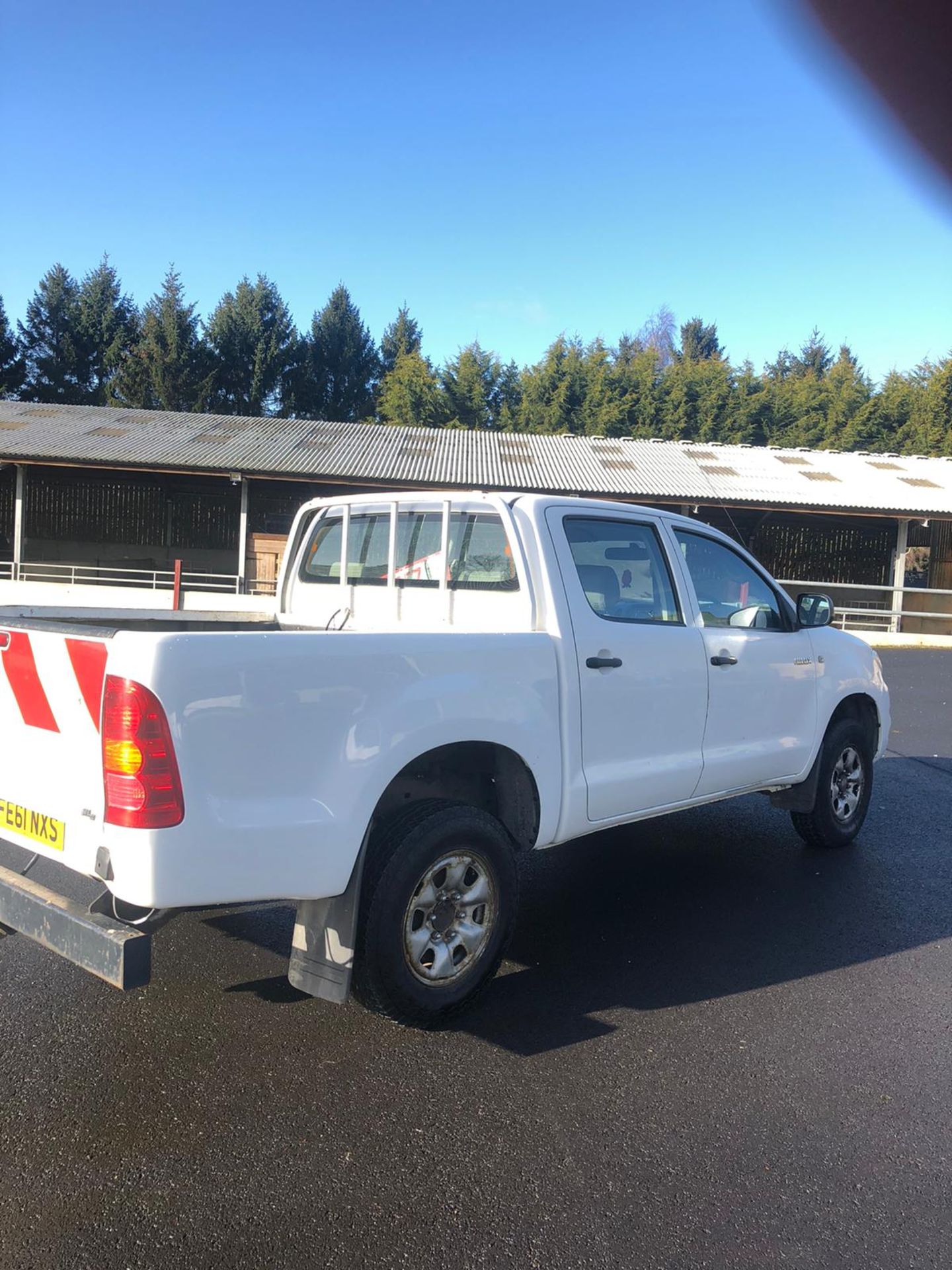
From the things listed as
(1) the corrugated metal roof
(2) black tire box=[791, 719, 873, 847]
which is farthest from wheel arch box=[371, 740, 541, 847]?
(1) the corrugated metal roof

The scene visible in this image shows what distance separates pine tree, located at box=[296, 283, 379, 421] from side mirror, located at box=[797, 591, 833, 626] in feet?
184

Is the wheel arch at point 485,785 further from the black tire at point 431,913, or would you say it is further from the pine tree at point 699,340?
the pine tree at point 699,340

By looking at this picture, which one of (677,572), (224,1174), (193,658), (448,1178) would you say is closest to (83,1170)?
(224,1174)

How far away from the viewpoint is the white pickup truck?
2787 millimetres

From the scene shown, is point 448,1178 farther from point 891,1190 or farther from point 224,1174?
point 891,1190

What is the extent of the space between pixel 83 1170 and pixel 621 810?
7.89 ft

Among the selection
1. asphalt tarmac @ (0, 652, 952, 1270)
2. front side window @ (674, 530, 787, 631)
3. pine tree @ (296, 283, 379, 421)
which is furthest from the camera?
pine tree @ (296, 283, 379, 421)

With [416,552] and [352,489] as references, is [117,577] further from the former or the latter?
[416,552]

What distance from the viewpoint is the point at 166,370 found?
2092 inches

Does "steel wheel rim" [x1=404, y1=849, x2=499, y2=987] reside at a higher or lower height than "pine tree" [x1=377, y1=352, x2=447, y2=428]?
lower

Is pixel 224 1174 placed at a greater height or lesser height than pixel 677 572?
lesser

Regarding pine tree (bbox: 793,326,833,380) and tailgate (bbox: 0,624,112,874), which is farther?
pine tree (bbox: 793,326,833,380)

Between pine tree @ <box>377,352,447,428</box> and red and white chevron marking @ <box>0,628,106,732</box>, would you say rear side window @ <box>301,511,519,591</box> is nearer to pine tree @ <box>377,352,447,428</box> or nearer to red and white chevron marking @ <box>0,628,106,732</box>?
red and white chevron marking @ <box>0,628,106,732</box>

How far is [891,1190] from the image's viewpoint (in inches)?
104
